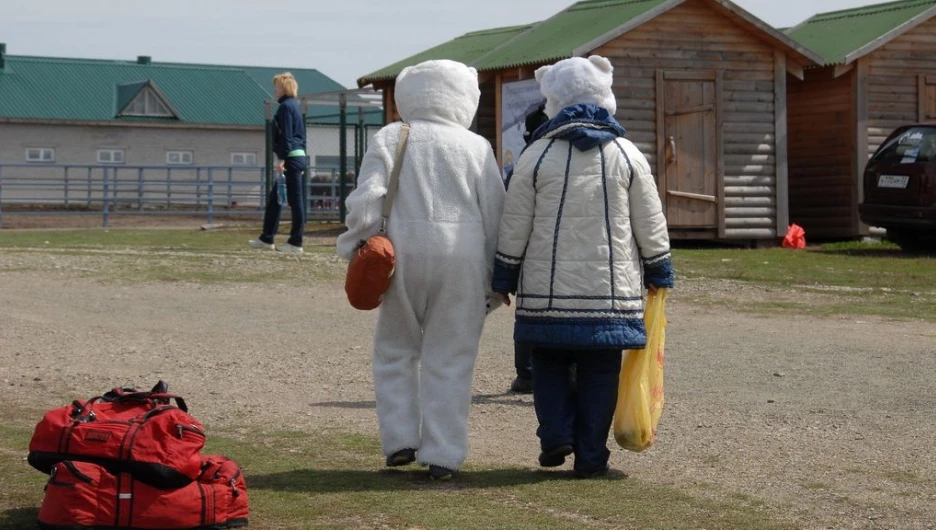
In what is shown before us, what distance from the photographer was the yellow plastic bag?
5781 millimetres

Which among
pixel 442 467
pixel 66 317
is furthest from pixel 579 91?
pixel 66 317

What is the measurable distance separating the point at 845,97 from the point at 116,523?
63.7 ft

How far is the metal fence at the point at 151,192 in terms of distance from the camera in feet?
93.0

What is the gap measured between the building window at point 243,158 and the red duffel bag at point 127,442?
54.7m

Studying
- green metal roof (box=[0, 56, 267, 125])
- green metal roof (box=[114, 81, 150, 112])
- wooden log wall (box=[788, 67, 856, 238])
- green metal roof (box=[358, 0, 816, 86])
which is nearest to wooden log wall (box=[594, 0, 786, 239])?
green metal roof (box=[358, 0, 816, 86])

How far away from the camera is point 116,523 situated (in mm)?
4707

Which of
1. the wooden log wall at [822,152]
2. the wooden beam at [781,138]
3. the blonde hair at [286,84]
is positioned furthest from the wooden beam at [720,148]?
the blonde hair at [286,84]

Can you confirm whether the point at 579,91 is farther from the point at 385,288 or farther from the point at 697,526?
the point at 697,526

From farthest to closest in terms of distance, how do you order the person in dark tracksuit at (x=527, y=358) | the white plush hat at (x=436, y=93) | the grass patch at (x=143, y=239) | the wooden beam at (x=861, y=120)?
the wooden beam at (x=861, y=120), the grass patch at (x=143, y=239), the person in dark tracksuit at (x=527, y=358), the white plush hat at (x=436, y=93)

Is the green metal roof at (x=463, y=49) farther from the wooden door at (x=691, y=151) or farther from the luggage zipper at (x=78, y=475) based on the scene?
the luggage zipper at (x=78, y=475)

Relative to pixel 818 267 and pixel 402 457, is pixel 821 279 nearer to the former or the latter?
pixel 818 267

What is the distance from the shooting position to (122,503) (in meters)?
4.72

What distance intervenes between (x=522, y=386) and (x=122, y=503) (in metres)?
3.65

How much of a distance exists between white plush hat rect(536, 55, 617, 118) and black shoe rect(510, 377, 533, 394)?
2.39m
